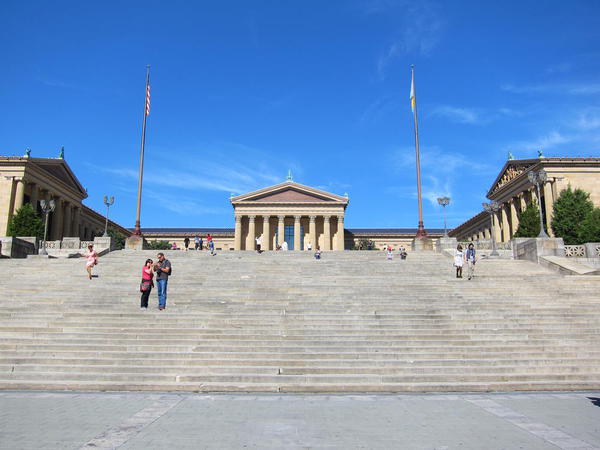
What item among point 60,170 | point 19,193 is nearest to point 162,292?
point 19,193

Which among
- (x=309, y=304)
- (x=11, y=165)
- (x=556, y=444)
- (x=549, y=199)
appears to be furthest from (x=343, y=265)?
(x=11, y=165)

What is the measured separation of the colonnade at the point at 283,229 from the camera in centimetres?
8138

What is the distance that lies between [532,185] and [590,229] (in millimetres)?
17882

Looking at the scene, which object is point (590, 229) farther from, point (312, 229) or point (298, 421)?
point (298, 421)

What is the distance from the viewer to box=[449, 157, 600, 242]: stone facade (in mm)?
57938

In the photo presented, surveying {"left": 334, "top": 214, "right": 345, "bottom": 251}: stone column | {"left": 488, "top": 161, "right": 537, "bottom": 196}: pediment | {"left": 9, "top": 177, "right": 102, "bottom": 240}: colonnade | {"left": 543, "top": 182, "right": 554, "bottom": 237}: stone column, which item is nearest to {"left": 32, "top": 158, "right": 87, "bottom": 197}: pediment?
{"left": 9, "top": 177, "right": 102, "bottom": 240}: colonnade

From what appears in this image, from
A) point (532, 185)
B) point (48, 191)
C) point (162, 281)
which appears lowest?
point (162, 281)

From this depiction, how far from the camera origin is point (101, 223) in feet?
294

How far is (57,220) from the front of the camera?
6538cm

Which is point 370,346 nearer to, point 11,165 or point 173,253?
point 173,253

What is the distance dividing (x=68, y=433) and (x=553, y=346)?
11.4 m

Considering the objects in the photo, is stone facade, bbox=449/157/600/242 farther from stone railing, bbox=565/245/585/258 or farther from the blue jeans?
the blue jeans

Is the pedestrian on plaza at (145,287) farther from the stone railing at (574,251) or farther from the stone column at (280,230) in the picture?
the stone column at (280,230)

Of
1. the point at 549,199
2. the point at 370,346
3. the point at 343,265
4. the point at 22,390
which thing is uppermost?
the point at 549,199
